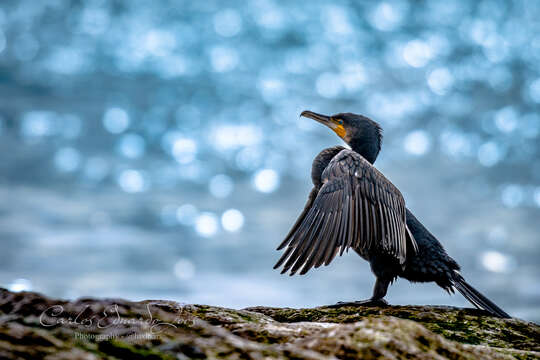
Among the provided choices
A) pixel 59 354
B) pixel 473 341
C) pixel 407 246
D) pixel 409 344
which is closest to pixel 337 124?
pixel 407 246

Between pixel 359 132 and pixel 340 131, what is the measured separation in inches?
13.6

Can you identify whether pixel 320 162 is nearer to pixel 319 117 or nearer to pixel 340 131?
pixel 340 131

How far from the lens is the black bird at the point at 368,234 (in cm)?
464

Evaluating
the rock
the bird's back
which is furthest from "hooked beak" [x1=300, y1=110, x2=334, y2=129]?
the rock

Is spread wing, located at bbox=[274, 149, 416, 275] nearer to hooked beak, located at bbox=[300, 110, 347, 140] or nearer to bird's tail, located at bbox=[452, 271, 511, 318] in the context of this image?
bird's tail, located at bbox=[452, 271, 511, 318]

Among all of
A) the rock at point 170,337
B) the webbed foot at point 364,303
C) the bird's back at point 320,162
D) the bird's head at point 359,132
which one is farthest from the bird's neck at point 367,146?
the rock at point 170,337

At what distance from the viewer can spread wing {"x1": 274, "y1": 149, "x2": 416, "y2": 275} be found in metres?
4.55

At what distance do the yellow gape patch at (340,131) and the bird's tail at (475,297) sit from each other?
2.74m

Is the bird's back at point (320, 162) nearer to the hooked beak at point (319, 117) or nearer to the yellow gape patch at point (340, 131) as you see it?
the yellow gape patch at point (340, 131)

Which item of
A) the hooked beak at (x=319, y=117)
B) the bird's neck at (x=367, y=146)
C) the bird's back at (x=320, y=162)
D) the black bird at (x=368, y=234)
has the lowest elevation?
the black bird at (x=368, y=234)

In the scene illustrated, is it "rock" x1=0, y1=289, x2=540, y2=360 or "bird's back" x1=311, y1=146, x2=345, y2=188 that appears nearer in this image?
"rock" x1=0, y1=289, x2=540, y2=360

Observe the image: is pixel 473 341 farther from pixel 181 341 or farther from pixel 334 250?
pixel 181 341

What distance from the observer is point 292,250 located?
4555 mm

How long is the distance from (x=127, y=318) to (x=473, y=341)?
2.79 m
